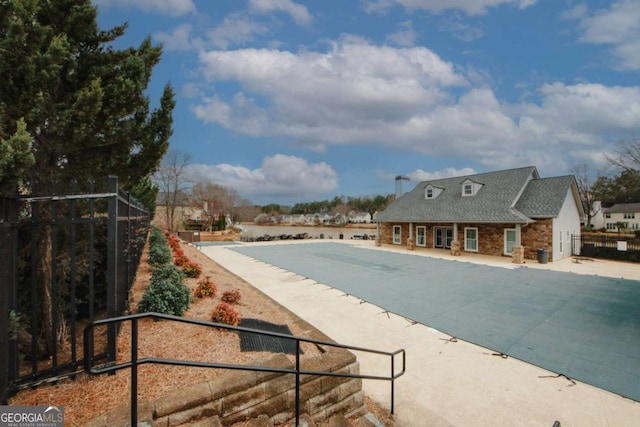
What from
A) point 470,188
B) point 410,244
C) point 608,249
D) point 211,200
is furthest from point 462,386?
point 211,200

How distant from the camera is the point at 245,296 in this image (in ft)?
27.0

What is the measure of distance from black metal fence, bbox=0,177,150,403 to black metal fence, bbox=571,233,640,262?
24026 mm

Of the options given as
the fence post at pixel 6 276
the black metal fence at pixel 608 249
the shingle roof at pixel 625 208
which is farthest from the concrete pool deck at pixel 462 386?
the shingle roof at pixel 625 208

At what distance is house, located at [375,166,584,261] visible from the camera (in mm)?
17641

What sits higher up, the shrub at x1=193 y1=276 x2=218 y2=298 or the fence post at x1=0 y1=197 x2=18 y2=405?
the fence post at x1=0 y1=197 x2=18 y2=405

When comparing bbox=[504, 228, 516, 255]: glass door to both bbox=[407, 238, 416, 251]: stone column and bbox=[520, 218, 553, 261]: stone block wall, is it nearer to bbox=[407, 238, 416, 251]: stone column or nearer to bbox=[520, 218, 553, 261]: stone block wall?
bbox=[520, 218, 553, 261]: stone block wall

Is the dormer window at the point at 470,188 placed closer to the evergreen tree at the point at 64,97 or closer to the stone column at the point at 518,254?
the stone column at the point at 518,254

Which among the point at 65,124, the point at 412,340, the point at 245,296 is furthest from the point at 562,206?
the point at 65,124

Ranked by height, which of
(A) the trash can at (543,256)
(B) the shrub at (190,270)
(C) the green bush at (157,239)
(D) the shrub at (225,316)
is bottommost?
(A) the trash can at (543,256)

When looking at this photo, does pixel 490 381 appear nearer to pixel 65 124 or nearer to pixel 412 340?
pixel 412 340

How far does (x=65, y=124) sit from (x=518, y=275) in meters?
16.0

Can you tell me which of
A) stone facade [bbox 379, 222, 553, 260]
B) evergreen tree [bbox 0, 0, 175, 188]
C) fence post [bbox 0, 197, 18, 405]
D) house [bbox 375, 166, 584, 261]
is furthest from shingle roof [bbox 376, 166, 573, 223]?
fence post [bbox 0, 197, 18, 405]

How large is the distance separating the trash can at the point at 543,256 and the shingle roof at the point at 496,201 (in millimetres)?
1871

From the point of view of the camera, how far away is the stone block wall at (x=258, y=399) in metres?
2.80
